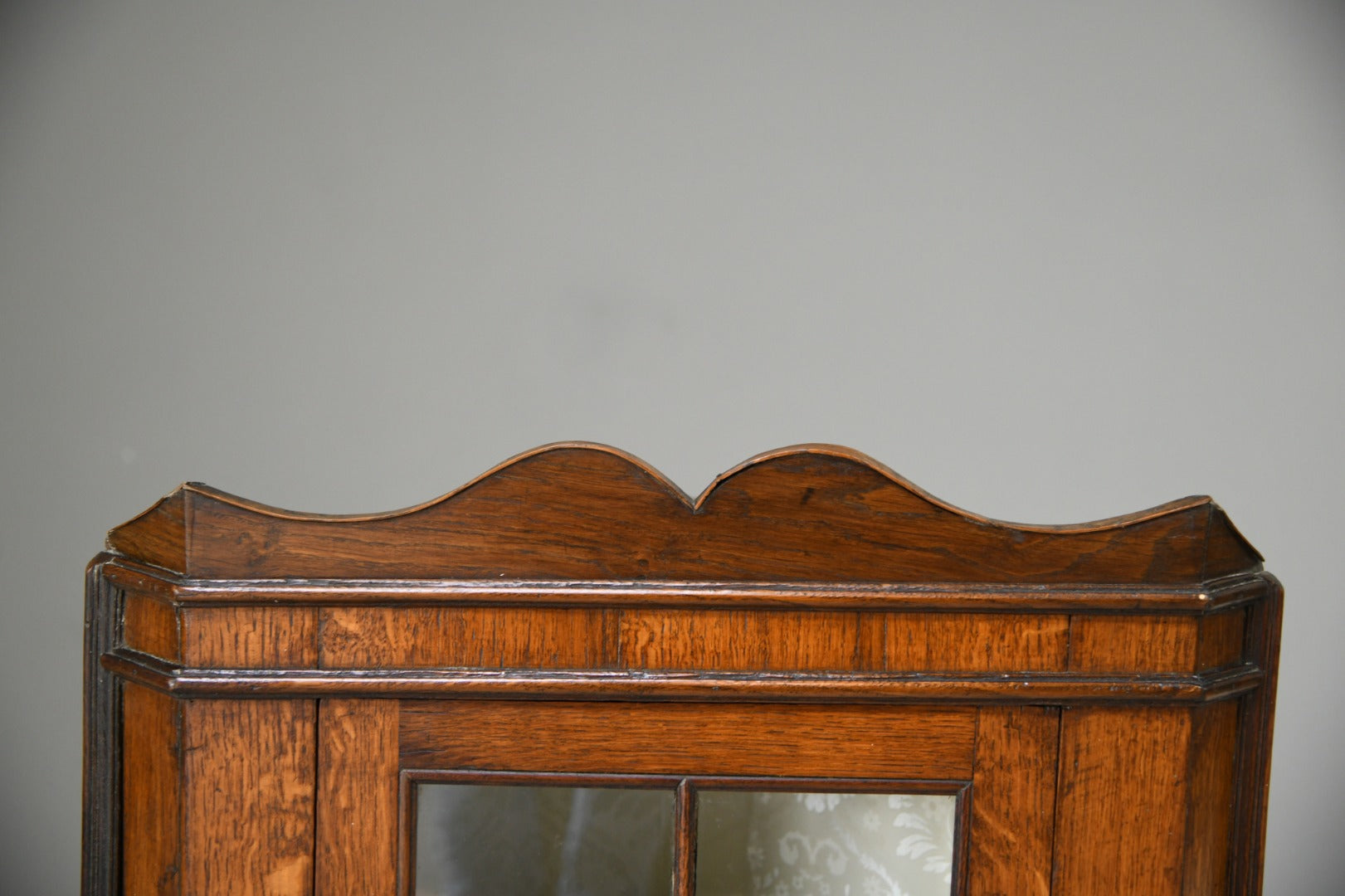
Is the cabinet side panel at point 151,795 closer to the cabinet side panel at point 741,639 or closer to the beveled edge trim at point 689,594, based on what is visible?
the beveled edge trim at point 689,594

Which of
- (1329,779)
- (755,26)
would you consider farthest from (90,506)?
(1329,779)

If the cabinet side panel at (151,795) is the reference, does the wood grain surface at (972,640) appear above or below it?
above

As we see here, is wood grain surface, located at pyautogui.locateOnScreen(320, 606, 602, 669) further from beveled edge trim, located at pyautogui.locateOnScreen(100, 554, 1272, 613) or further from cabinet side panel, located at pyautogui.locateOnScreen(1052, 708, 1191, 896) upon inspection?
cabinet side panel, located at pyautogui.locateOnScreen(1052, 708, 1191, 896)

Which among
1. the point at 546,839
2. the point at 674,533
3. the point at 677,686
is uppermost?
the point at 674,533

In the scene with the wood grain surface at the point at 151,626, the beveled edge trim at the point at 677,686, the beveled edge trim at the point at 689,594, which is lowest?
the beveled edge trim at the point at 677,686

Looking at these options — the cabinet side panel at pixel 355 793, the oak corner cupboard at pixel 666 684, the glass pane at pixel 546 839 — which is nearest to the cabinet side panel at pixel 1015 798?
the oak corner cupboard at pixel 666 684

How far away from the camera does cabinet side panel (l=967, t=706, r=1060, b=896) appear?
109 cm

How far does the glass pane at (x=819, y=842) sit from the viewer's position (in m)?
1.11

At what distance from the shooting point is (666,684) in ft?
3.52

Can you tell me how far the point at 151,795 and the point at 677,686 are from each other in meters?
0.45

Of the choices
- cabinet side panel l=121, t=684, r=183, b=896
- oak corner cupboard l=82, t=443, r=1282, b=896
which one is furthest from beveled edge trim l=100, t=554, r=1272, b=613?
cabinet side panel l=121, t=684, r=183, b=896

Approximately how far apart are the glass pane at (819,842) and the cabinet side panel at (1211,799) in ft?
0.65

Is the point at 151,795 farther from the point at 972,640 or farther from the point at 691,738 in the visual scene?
the point at 972,640

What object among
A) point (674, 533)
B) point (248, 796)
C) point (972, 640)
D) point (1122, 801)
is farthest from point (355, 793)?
point (1122, 801)
